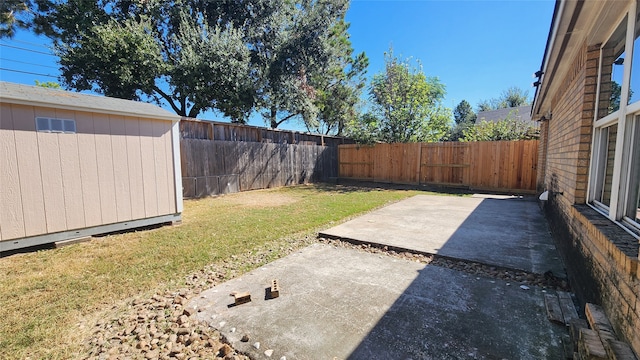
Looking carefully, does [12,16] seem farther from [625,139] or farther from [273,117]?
[625,139]

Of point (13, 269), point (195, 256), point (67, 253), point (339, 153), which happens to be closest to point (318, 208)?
point (195, 256)

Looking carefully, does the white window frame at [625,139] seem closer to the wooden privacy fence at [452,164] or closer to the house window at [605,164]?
the house window at [605,164]

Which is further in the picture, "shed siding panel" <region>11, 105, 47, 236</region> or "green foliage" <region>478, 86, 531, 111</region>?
"green foliage" <region>478, 86, 531, 111</region>

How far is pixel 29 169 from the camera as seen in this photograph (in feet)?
11.7

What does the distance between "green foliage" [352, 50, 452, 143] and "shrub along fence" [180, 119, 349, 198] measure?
2.46 metres

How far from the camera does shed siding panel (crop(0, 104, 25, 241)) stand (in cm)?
337

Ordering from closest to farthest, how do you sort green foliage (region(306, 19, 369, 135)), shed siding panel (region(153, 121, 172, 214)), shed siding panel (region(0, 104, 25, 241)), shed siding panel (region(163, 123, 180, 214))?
shed siding panel (region(0, 104, 25, 241)), shed siding panel (region(153, 121, 172, 214)), shed siding panel (region(163, 123, 180, 214)), green foliage (region(306, 19, 369, 135))

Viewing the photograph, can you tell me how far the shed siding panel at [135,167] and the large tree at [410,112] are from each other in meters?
9.58

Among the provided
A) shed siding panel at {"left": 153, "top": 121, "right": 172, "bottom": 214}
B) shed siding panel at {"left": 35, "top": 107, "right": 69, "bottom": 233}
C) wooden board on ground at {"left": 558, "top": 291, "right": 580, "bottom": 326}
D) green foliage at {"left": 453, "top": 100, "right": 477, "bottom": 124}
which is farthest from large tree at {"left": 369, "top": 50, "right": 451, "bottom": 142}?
green foliage at {"left": 453, "top": 100, "right": 477, "bottom": 124}

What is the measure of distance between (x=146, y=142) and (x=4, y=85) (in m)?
1.74

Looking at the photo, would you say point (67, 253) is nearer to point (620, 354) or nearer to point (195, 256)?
point (195, 256)

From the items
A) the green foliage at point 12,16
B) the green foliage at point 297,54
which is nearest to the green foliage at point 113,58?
the green foliage at point 12,16

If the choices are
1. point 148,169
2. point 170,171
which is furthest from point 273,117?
point 148,169

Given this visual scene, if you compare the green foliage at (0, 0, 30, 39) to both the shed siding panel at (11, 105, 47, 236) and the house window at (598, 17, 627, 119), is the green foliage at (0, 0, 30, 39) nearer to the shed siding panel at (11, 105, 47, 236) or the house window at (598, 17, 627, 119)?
the shed siding panel at (11, 105, 47, 236)
